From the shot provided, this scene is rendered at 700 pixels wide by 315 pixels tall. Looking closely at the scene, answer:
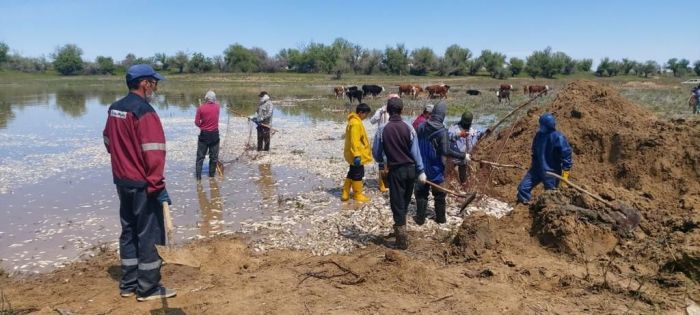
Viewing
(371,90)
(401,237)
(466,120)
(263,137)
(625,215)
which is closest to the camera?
(625,215)

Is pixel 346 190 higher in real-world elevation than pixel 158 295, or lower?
higher

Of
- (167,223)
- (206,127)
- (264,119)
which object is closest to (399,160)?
(167,223)

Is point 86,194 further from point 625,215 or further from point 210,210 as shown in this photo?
point 625,215

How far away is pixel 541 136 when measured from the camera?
7.82 metres

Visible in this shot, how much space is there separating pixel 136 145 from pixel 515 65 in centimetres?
9032

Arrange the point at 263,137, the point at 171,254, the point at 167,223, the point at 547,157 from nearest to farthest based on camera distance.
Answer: the point at 171,254 < the point at 167,223 < the point at 547,157 < the point at 263,137

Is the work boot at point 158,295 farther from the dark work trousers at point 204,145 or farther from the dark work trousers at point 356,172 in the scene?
the dark work trousers at point 204,145

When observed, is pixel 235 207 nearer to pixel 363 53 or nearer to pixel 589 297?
pixel 589 297

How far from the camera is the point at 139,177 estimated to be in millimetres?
4887

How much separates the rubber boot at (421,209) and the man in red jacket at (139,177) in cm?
388

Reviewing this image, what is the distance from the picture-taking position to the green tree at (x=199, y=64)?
103381 mm

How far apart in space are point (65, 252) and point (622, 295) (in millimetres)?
7104

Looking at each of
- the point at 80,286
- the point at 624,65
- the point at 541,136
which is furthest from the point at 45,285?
the point at 624,65

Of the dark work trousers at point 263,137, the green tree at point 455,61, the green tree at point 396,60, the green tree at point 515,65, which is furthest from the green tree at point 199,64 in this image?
the dark work trousers at point 263,137
